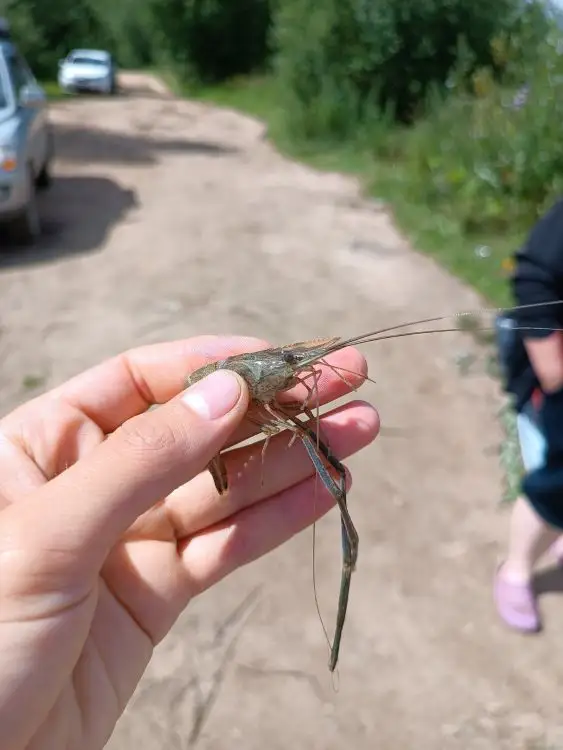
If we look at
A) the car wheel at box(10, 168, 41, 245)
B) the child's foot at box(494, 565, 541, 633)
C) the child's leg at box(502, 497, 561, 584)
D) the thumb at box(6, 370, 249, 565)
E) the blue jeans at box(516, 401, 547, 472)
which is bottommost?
the car wheel at box(10, 168, 41, 245)

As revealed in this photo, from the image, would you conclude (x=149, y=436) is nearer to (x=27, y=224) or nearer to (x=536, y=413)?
(x=536, y=413)

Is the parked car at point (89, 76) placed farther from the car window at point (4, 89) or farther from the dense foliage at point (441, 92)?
the car window at point (4, 89)

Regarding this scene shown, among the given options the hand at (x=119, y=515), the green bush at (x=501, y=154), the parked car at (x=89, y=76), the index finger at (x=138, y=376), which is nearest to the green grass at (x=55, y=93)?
the parked car at (x=89, y=76)

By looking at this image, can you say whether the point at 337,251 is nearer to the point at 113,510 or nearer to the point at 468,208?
the point at 468,208

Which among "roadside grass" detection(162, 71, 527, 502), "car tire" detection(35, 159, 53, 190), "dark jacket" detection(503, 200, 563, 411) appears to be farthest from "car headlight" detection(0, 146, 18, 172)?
"dark jacket" detection(503, 200, 563, 411)

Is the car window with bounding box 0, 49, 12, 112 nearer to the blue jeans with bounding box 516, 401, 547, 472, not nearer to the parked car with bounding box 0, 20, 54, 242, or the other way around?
the parked car with bounding box 0, 20, 54, 242

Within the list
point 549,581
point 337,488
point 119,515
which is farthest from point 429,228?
point 119,515
